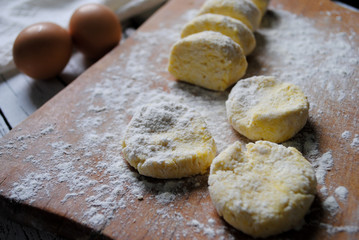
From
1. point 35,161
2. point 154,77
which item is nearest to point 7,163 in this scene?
point 35,161

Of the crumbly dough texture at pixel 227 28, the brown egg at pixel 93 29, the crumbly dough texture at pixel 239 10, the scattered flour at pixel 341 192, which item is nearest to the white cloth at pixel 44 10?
the brown egg at pixel 93 29

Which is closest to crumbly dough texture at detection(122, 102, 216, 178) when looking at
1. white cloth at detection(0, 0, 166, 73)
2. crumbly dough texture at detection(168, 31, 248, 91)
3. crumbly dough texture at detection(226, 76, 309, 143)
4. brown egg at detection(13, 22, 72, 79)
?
crumbly dough texture at detection(226, 76, 309, 143)

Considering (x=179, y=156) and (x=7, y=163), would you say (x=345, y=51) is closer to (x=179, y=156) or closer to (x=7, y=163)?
(x=179, y=156)

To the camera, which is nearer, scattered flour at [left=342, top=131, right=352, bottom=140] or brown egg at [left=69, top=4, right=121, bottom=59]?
scattered flour at [left=342, top=131, right=352, bottom=140]

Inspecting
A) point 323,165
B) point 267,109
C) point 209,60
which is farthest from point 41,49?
point 323,165

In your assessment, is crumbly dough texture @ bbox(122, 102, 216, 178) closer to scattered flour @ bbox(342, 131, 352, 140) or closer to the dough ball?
scattered flour @ bbox(342, 131, 352, 140)

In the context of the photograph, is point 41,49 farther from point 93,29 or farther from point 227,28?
point 227,28
